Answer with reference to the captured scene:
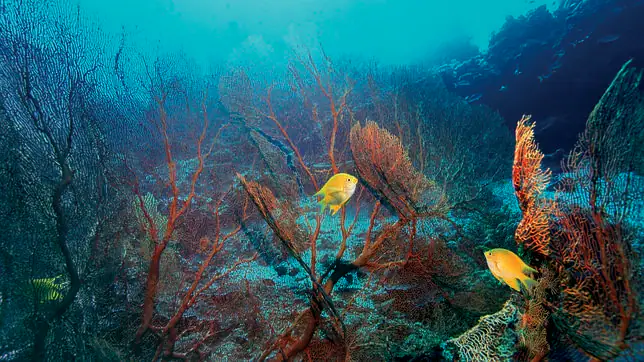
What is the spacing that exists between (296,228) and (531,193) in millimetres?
2264

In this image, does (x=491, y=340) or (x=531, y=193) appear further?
(x=491, y=340)

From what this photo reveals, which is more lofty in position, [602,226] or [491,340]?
[602,226]

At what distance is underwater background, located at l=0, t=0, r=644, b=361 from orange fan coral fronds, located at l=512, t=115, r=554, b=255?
14 mm

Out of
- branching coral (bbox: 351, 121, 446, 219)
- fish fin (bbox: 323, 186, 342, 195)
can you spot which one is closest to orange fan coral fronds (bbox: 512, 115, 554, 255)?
branching coral (bbox: 351, 121, 446, 219)

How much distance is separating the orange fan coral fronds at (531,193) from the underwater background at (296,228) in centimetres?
1

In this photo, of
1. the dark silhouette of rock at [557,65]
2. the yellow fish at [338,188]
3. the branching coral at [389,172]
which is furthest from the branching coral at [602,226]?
the dark silhouette of rock at [557,65]

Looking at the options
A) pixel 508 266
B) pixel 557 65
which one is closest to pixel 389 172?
pixel 508 266

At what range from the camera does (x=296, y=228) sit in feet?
10.4

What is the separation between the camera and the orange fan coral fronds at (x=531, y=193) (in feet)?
6.80

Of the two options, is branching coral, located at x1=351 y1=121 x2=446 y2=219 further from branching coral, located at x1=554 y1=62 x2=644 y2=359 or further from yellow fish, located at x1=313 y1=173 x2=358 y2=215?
branching coral, located at x1=554 y1=62 x2=644 y2=359

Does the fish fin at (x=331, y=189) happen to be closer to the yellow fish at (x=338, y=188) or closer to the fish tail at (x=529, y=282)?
the yellow fish at (x=338, y=188)

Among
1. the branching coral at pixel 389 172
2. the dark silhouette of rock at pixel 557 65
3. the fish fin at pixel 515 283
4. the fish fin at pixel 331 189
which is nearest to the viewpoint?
the fish fin at pixel 515 283

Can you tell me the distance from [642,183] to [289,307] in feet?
14.4

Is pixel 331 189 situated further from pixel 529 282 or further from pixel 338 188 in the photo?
pixel 529 282
